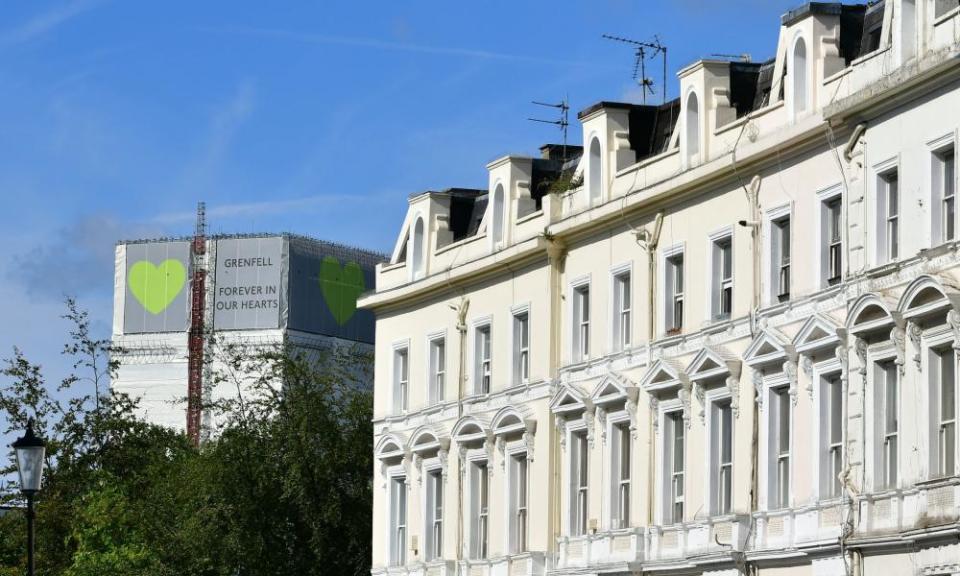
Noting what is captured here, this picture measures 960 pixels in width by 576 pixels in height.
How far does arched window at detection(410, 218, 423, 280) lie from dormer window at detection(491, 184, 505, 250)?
4.69 metres

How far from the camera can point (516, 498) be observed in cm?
5678

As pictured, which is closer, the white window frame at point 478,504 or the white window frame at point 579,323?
the white window frame at point 579,323

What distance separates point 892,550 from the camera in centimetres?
3888

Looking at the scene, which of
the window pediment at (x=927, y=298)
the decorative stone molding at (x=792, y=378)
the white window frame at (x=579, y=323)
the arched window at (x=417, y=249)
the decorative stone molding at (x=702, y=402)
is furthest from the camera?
the arched window at (x=417, y=249)

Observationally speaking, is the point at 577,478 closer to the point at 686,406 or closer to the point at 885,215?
the point at 686,406

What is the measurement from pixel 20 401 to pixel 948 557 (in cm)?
5435

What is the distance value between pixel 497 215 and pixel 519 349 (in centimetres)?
362

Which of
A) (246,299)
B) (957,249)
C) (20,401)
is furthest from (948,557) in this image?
(246,299)

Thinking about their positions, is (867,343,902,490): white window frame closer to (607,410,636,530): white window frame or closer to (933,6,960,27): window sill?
(933,6,960,27): window sill

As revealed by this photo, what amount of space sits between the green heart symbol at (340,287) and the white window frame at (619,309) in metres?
131

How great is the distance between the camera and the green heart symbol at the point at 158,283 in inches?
7106

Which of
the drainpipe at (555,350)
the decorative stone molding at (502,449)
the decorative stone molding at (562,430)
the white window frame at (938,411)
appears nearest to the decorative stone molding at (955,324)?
the white window frame at (938,411)

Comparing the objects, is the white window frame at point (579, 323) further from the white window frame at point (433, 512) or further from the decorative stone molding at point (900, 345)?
the decorative stone molding at point (900, 345)

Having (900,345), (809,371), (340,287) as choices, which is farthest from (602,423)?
(340,287)
